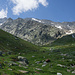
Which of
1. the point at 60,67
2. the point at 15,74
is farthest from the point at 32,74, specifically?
the point at 60,67

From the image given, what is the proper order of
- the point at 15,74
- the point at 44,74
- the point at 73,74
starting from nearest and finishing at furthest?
the point at 15,74, the point at 44,74, the point at 73,74

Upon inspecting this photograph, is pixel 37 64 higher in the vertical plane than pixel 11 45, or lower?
lower

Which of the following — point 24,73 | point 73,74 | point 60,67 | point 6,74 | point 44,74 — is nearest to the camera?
point 6,74

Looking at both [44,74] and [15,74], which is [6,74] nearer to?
[15,74]

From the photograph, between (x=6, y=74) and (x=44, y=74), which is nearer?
(x=6, y=74)

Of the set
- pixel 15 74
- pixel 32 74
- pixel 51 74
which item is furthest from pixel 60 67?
pixel 15 74

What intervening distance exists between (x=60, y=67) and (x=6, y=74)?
16773 mm

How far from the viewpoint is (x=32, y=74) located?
18.5m

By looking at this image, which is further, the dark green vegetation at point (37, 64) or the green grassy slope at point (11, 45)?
the green grassy slope at point (11, 45)

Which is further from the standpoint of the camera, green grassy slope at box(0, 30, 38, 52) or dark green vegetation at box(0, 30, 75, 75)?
green grassy slope at box(0, 30, 38, 52)

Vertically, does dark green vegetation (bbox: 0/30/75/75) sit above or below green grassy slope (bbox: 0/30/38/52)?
below

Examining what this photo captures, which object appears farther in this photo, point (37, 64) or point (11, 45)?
point (11, 45)

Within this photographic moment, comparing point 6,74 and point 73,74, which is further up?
point 6,74

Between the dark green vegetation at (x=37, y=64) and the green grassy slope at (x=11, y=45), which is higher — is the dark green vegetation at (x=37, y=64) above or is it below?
below
